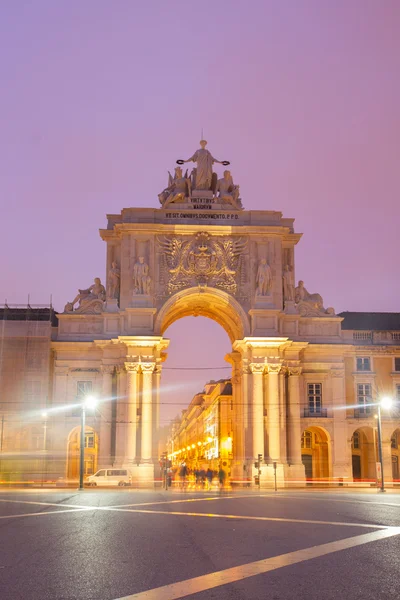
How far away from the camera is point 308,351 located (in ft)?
204

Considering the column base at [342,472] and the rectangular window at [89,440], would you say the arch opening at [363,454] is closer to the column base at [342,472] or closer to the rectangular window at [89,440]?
the column base at [342,472]

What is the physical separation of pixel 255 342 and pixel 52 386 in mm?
16537

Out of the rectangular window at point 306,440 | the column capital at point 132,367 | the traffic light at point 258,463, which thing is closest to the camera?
the traffic light at point 258,463

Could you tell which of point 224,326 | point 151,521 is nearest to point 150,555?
point 151,521

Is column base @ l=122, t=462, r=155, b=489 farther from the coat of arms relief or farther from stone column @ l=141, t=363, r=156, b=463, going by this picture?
the coat of arms relief

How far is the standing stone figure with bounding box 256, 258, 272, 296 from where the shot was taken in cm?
5969

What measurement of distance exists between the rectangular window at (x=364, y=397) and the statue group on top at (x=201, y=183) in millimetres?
17923

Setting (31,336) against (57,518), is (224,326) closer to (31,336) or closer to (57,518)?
(31,336)

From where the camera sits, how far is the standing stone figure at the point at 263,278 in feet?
196

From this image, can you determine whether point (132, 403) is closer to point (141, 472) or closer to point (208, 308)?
point (141, 472)

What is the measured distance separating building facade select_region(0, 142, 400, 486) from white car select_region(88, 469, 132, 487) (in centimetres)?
209

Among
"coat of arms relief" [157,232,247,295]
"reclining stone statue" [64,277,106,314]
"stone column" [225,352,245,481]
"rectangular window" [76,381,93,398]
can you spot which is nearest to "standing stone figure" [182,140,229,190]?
"coat of arms relief" [157,232,247,295]

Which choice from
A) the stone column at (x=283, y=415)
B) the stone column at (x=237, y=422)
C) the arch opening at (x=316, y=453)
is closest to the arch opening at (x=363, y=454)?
the arch opening at (x=316, y=453)

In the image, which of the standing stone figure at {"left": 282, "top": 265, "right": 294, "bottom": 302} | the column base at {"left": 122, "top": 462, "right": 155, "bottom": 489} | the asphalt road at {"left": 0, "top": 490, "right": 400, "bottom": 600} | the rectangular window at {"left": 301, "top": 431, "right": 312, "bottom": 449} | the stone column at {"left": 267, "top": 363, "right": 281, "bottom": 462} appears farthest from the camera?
the rectangular window at {"left": 301, "top": 431, "right": 312, "bottom": 449}
